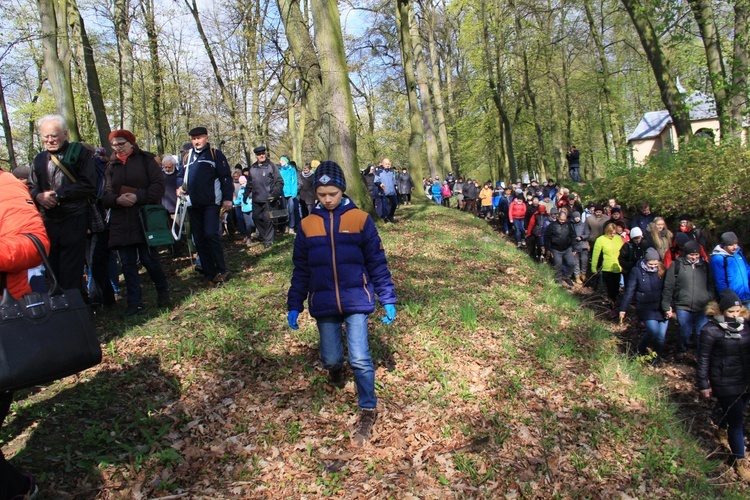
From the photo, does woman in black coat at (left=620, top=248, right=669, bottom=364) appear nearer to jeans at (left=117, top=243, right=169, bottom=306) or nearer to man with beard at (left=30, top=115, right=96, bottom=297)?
jeans at (left=117, top=243, right=169, bottom=306)

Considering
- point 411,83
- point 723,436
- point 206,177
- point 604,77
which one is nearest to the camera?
point 723,436

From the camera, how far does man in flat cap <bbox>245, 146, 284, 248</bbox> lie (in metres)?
10.7

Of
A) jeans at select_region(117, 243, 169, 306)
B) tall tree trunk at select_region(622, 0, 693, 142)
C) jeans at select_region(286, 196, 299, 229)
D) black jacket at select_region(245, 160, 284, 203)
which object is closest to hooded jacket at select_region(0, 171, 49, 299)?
jeans at select_region(117, 243, 169, 306)

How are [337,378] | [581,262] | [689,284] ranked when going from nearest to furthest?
1. [337,378]
2. [689,284]
3. [581,262]

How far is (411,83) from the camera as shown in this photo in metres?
23.2

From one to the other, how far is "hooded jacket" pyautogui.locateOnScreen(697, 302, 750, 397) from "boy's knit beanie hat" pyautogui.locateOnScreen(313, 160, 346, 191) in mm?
5006

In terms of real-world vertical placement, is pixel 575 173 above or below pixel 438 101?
below

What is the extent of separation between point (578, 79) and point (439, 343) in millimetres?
33844

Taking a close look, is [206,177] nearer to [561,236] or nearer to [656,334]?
[656,334]

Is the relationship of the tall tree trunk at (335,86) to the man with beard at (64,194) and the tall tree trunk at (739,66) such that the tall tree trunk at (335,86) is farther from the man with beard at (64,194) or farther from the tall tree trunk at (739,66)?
the tall tree trunk at (739,66)

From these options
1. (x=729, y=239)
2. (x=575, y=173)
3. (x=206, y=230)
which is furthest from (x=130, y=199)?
(x=575, y=173)

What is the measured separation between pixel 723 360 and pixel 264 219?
8.23 metres

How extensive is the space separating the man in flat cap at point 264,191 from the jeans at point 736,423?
8187 mm

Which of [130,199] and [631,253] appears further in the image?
[631,253]
